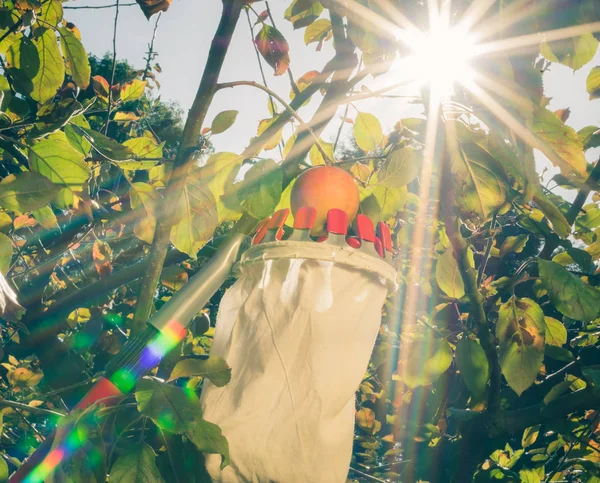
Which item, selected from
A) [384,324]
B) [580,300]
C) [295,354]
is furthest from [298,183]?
[384,324]

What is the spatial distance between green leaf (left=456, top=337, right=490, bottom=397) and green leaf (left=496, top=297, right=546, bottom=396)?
0.11m

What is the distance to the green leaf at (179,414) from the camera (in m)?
0.53

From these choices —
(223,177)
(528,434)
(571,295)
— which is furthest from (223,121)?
(528,434)

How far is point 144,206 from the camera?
0.84m

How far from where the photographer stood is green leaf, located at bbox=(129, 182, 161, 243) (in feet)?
2.74

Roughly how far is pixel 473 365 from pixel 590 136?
0.81m

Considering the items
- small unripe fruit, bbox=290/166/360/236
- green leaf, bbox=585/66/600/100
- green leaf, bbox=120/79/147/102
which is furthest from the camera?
green leaf, bbox=120/79/147/102

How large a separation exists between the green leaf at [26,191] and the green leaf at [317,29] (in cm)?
93

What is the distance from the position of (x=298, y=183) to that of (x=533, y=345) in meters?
0.74

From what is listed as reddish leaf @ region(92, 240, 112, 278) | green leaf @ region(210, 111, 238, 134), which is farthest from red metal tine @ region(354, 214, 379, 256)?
reddish leaf @ region(92, 240, 112, 278)

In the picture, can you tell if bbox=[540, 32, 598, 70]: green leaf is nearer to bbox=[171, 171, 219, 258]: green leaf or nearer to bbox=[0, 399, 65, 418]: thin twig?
bbox=[171, 171, 219, 258]: green leaf

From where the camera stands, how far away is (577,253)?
1.24m

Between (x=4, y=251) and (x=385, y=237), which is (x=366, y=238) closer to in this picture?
(x=385, y=237)

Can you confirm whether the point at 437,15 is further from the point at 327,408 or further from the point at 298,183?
the point at 327,408
